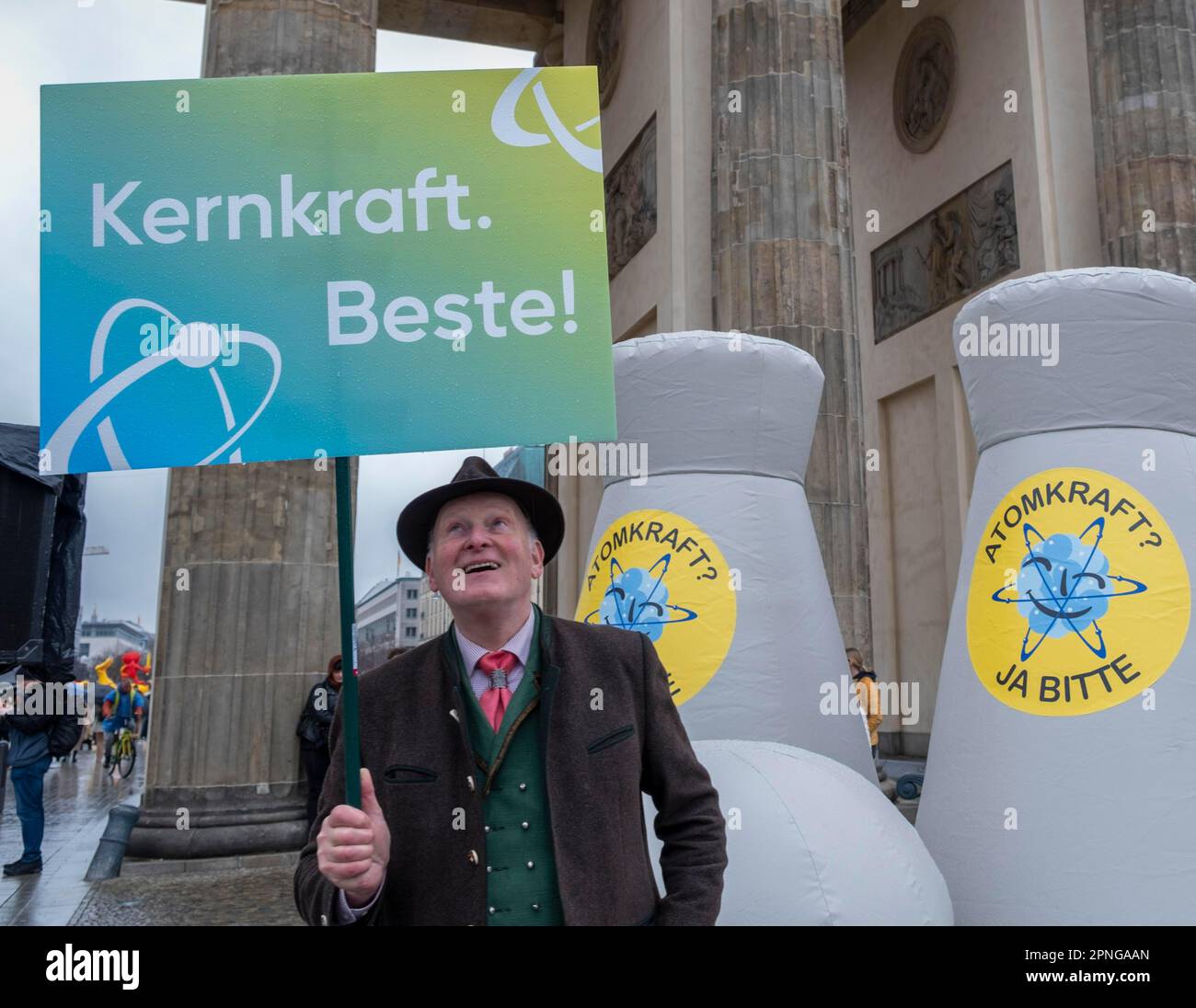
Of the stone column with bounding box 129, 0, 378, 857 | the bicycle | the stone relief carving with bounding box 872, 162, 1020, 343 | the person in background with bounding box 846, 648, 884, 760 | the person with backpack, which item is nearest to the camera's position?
the person with backpack

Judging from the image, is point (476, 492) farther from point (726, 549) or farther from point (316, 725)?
point (316, 725)

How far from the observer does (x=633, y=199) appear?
508 inches

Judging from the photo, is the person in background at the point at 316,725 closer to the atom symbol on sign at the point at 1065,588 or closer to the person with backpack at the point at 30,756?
the person with backpack at the point at 30,756

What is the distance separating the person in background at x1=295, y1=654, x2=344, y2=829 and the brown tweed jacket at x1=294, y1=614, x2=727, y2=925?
6578mm

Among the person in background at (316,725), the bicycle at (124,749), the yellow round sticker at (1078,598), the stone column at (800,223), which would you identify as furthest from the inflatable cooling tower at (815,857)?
the bicycle at (124,749)

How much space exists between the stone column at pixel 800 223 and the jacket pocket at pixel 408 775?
25.5 feet

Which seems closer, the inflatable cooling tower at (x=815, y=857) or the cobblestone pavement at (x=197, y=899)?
the inflatable cooling tower at (x=815, y=857)

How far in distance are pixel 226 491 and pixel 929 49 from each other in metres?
11.8

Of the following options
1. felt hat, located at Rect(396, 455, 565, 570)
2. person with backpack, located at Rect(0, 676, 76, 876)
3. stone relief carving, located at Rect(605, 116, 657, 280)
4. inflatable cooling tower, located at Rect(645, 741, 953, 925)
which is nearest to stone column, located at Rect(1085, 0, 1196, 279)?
stone relief carving, located at Rect(605, 116, 657, 280)

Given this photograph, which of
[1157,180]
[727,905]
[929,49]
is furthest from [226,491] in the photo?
[929,49]

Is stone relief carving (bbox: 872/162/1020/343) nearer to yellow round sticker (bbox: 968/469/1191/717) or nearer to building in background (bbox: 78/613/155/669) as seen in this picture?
yellow round sticker (bbox: 968/469/1191/717)

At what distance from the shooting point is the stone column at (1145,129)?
1107 centimetres

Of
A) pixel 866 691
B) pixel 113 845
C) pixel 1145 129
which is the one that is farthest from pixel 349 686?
→ pixel 1145 129

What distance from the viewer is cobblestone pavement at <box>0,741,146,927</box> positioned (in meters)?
6.54
